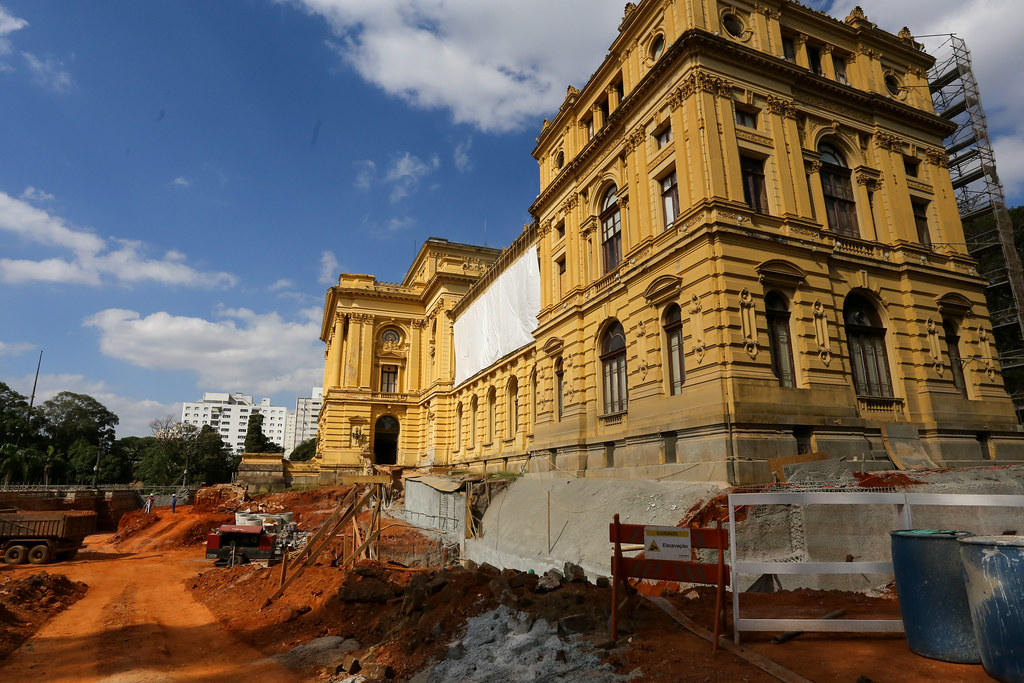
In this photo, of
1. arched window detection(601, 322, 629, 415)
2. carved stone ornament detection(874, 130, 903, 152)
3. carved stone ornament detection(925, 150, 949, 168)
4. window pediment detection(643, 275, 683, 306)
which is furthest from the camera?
carved stone ornament detection(925, 150, 949, 168)

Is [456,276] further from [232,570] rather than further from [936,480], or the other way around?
[936,480]

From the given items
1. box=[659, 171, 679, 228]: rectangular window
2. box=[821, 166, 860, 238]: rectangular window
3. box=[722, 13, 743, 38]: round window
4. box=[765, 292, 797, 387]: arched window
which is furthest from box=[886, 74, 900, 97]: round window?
box=[765, 292, 797, 387]: arched window

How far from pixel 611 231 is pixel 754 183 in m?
5.89

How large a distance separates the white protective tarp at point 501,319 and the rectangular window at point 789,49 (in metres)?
14.7

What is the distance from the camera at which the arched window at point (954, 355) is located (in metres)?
20.6

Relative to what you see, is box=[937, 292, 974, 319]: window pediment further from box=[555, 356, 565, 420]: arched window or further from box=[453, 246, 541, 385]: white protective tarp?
box=[453, 246, 541, 385]: white protective tarp

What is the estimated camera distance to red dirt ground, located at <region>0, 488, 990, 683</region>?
244 inches

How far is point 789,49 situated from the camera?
71.9 ft

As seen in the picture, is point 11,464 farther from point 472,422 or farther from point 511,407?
point 511,407

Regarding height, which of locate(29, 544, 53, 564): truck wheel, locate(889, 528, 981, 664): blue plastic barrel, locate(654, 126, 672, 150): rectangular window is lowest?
locate(29, 544, 53, 564): truck wheel

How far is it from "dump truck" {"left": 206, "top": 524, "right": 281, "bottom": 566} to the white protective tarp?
1521cm

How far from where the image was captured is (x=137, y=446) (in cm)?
9912

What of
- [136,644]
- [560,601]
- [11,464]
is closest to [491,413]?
[136,644]

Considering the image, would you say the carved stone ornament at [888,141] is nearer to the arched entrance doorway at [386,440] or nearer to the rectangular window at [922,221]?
the rectangular window at [922,221]
